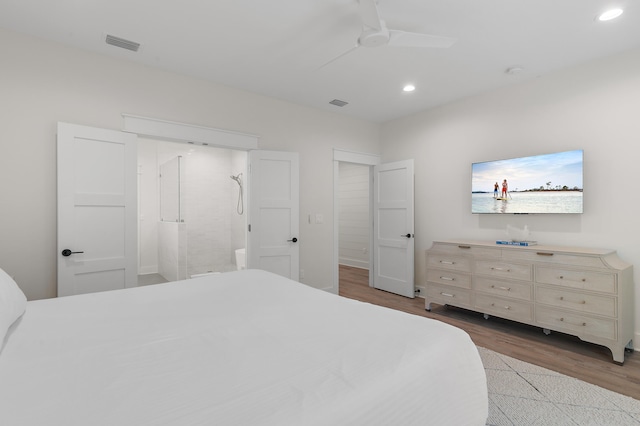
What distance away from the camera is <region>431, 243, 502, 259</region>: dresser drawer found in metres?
3.39

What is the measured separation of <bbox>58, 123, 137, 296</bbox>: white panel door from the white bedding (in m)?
1.32

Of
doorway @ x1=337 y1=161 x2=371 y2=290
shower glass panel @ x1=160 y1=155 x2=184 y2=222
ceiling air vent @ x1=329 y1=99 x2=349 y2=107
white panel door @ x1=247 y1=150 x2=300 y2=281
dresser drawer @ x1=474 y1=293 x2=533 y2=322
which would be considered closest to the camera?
dresser drawer @ x1=474 y1=293 x2=533 y2=322

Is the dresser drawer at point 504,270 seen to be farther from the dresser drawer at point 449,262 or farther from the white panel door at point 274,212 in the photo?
the white panel door at point 274,212

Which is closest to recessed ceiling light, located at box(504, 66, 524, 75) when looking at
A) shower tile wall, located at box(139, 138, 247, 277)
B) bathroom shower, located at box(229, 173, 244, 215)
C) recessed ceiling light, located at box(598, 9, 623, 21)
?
recessed ceiling light, located at box(598, 9, 623, 21)

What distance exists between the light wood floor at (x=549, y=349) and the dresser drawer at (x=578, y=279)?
584 millimetres

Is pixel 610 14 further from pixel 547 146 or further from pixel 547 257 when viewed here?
pixel 547 257

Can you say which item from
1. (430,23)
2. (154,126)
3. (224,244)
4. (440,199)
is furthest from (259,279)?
(224,244)

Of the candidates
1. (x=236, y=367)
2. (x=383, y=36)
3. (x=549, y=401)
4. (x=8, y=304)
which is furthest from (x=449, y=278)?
(x=8, y=304)

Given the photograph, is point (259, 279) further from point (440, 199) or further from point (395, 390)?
point (440, 199)

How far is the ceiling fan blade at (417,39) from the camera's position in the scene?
2254 mm

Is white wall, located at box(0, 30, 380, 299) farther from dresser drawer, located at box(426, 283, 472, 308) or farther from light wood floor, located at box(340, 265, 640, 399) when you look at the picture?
light wood floor, located at box(340, 265, 640, 399)

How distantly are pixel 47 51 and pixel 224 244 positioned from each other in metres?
3.87

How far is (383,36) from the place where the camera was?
87.9 inches

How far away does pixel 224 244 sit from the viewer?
5980mm
